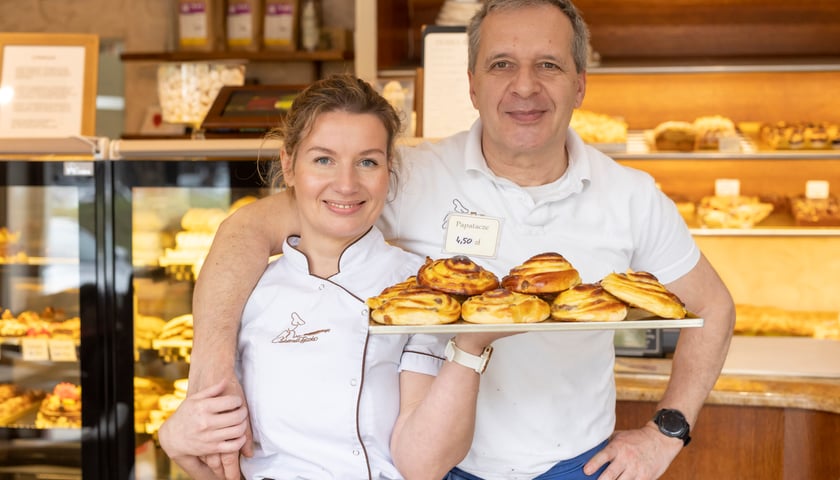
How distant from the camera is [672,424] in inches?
68.6

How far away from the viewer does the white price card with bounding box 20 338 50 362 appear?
2.70 m

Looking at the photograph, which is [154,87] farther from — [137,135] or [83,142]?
[83,142]

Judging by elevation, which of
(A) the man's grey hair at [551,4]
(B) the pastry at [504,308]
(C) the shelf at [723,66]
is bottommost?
(B) the pastry at [504,308]

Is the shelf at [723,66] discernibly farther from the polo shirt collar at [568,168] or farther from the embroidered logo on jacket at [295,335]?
the embroidered logo on jacket at [295,335]

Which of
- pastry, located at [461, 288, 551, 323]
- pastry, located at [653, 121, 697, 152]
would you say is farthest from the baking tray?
pastry, located at [653, 121, 697, 152]

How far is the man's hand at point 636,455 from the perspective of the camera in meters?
1.64

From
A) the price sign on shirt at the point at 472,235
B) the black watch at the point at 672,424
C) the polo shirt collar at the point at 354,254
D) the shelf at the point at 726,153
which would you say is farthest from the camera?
the shelf at the point at 726,153

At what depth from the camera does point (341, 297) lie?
1477mm

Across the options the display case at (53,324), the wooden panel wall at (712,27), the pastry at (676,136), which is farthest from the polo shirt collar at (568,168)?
the wooden panel wall at (712,27)

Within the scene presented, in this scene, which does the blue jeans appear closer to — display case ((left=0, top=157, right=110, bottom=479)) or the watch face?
the watch face

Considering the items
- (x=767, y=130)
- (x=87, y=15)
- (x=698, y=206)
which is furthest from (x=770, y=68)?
(x=87, y=15)

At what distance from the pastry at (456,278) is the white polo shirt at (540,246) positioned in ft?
0.93

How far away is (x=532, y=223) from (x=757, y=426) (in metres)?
1.11

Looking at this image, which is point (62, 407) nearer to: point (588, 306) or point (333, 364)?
point (333, 364)
